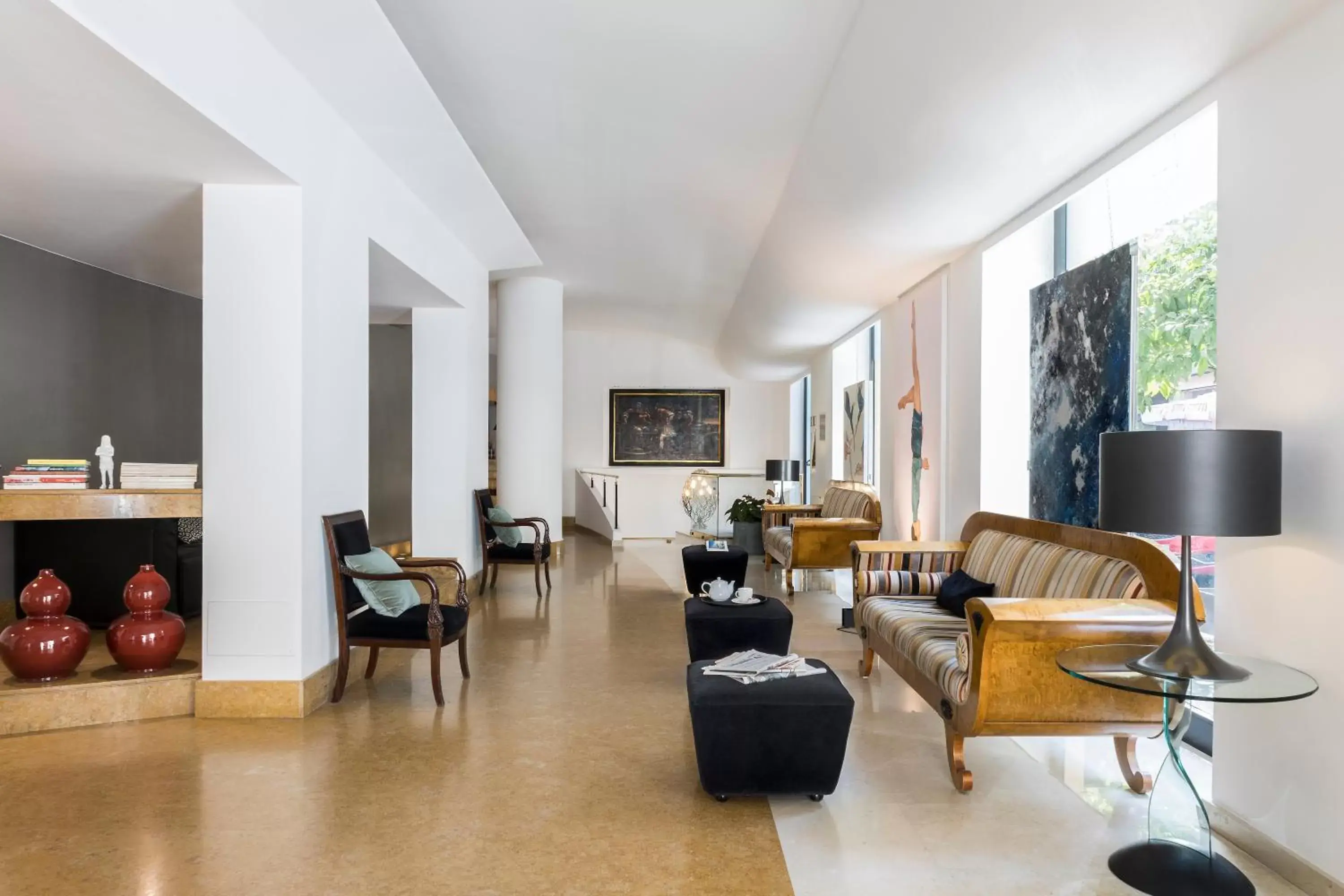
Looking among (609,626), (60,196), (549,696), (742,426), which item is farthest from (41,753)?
(742,426)

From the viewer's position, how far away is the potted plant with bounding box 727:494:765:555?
1149cm

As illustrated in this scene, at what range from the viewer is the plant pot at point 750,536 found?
1148 cm

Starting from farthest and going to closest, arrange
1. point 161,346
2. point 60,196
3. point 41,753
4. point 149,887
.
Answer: point 161,346, point 60,196, point 41,753, point 149,887

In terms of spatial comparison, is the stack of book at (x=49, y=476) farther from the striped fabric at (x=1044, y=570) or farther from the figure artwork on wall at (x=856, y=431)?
the figure artwork on wall at (x=856, y=431)

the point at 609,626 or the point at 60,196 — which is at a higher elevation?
the point at 60,196

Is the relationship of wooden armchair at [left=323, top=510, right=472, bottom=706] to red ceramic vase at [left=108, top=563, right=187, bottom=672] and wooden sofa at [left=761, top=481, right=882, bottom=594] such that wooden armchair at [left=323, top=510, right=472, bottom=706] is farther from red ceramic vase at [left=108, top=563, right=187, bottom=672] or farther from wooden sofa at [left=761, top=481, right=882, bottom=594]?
wooden sofa at [left=761, top=481, right=882, bottom=594]

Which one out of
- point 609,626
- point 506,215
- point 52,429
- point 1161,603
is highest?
point 506,215

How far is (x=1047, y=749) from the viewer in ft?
13.2

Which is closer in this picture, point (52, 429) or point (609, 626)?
point (52, 429)

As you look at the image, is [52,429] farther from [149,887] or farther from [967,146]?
[967,146]

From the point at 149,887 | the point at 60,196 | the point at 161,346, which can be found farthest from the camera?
the point at 161,346

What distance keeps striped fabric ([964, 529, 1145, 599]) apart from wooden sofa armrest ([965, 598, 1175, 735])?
37 cm

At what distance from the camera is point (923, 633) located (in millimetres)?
4312

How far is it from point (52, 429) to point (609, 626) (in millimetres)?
4141
